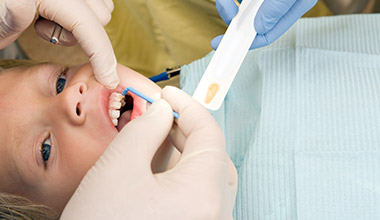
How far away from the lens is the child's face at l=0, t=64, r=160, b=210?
3.77 ft

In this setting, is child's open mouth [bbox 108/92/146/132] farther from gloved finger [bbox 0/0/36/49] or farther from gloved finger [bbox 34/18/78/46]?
gloved finger [bbox 0/0/36/49]

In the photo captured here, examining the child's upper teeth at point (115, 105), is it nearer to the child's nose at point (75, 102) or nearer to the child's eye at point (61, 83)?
the child's nose at point (75, 102)

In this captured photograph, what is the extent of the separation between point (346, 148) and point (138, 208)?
2.12 feet

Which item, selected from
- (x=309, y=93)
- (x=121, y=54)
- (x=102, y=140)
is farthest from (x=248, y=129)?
(x=121, y=54)

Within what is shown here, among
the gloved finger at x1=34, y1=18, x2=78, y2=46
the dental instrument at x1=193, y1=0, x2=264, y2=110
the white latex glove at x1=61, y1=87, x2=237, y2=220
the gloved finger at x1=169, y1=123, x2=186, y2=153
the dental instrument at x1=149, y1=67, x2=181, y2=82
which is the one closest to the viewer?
the white latex glove at x1=61, y1=87, x2=237, y2=220

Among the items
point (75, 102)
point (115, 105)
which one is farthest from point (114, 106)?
point (75, 102)

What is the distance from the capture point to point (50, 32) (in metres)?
1.30

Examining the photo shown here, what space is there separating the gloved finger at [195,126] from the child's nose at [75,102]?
276 mm

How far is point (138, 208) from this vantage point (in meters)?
0.86

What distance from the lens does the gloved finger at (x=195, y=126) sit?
94 centimetres

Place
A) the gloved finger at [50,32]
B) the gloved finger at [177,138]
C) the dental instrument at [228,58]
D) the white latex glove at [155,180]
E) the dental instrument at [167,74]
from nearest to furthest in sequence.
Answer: the white latex glove at [155,180] → the gloved finger at [177,138] → the dental instrument at [228,58] → the gloved finger at [50,32] → the dental instrument at [167,74]

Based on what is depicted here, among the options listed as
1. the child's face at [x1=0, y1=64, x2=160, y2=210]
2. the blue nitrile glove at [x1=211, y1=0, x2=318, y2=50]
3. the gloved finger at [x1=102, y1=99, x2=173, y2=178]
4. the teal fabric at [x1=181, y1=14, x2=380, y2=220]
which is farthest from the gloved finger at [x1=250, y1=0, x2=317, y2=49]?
the gloved finger at [x1=102, y1=99, x2=173, y2=178]

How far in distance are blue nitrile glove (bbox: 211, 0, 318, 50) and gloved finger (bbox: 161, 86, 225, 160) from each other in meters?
0.38

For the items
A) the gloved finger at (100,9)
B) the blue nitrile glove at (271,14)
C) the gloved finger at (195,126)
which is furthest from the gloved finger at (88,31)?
the blue nitrile glove at (271,14)
